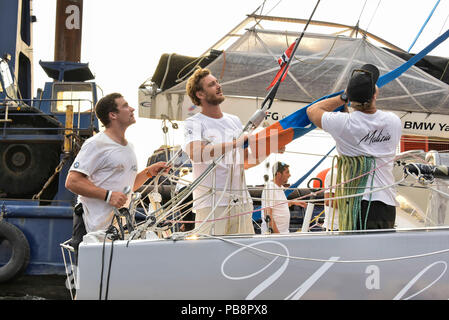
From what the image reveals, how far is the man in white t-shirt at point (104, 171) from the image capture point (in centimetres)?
354

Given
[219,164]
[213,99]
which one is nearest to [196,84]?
[213,99]

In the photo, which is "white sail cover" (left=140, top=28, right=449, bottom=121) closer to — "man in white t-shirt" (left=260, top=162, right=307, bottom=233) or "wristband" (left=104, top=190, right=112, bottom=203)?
"man in white t-shirt" (left=260, top=162, right=307, bottom=233)

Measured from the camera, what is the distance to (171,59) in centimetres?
798

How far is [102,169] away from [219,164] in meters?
0.72

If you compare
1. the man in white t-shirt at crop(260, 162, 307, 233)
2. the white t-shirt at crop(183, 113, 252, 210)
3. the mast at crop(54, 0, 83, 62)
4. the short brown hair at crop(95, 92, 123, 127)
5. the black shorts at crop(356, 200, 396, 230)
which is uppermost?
the mast at crop(54, 0, 83, 62)

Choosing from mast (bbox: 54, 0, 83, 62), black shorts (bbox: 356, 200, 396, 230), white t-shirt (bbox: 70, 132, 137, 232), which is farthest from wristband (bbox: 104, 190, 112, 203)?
mast (bbox: 54, 0, 83, 62)

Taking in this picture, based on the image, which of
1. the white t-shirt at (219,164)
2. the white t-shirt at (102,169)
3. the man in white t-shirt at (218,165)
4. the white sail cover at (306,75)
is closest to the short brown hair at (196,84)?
the man in white t-shirt at (218,165)

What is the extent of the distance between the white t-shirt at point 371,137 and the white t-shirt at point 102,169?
1.30 m

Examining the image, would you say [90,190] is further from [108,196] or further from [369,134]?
[369,134]

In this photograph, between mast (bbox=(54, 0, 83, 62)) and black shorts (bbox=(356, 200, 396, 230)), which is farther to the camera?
mast (bbox=(54, 0, 83, 62))

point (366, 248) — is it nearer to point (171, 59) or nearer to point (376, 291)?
point (376, 291)

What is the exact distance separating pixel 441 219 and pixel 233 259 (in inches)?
53.9

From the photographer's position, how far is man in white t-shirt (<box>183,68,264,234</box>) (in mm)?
3580
